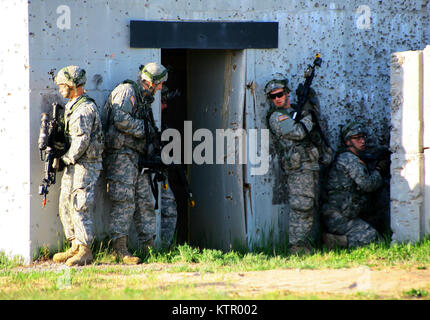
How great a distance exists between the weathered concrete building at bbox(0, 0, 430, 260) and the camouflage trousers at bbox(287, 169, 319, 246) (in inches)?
10.9

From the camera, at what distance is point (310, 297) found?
5.86 m

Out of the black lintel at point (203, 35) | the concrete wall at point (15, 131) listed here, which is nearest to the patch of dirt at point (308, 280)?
the concrete wall at point (15, 131)

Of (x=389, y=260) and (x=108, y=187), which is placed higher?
(x=108, y=187)

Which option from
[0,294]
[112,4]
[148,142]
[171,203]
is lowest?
[0,294]

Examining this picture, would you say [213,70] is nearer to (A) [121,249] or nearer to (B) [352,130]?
(B) [352,130]

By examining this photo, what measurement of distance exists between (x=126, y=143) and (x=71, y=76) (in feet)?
3.05

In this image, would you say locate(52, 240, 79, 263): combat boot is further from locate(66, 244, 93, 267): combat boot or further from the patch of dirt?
the patch of dirt

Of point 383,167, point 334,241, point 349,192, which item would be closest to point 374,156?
point 383,167

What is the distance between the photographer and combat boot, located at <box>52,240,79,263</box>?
7621mm

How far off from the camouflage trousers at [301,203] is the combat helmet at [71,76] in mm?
2675

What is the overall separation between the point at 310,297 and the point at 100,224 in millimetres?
3057

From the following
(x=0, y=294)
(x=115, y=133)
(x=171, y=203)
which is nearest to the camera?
(x=0, y=294)
